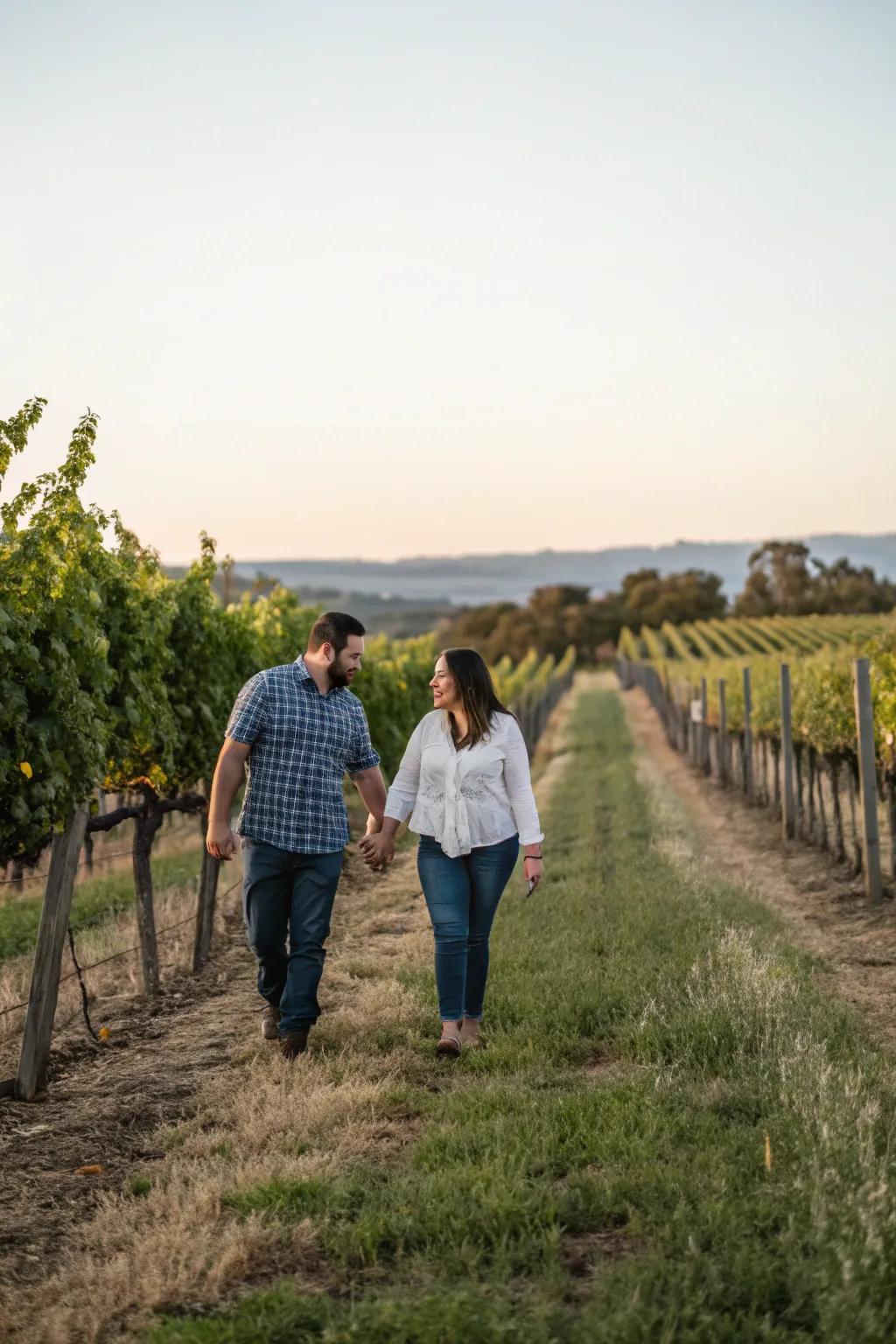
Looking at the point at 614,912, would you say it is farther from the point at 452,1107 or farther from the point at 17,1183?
the point at 17,1183

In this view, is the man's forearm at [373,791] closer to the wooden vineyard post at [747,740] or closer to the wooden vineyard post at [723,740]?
the wooden vineyard post at [747,740]

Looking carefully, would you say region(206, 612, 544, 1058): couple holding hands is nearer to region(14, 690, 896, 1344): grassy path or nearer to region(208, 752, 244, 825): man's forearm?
region(208, 752, 244, 825): man's forearm

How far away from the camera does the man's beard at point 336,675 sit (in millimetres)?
5770

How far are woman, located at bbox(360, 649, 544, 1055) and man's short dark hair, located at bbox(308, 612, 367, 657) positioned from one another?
1.40 ft

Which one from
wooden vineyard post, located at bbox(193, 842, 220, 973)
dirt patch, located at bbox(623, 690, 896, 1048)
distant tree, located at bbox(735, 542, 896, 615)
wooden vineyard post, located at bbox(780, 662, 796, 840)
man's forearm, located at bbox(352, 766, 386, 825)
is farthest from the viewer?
distant tree, located at bbox(735, 542, 896, 615)

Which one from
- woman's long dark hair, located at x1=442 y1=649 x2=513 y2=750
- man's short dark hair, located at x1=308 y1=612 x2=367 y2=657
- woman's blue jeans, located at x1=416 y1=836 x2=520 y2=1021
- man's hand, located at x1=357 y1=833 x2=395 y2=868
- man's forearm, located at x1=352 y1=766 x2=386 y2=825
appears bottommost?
woman's blue jeans, located at x1=416 y1=836 x2=520 y2=1021

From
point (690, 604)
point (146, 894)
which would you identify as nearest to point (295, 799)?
point (146, 894)

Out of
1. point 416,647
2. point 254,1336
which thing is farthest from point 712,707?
point 254,1336

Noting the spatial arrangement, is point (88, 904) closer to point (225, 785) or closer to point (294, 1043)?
point (294, 1043)

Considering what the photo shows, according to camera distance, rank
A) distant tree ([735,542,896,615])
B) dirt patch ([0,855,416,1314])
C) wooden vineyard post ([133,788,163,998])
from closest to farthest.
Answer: dirt patch ([0,855,416,1314])
wooden vineyard post ([133,788,163,998])
distant tree ([735,542,896,615])

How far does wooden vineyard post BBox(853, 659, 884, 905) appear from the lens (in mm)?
10492

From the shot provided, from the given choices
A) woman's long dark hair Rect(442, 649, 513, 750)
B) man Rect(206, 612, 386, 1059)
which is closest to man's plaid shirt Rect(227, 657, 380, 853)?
man Rect(206, 612, 386, 1059)

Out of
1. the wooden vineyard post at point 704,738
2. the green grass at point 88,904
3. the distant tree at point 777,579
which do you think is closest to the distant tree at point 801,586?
the distant tree at point 777,579

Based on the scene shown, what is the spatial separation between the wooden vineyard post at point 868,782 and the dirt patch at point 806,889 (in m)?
0.20
